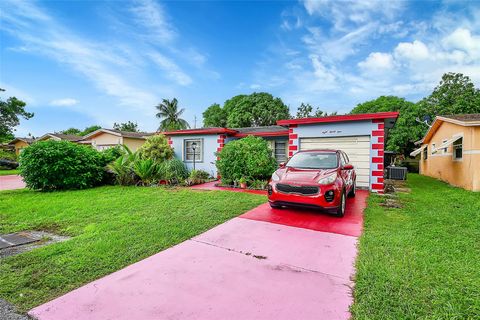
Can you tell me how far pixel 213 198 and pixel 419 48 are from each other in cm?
1401

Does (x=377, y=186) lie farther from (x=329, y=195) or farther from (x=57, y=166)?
(x=57, y=166)

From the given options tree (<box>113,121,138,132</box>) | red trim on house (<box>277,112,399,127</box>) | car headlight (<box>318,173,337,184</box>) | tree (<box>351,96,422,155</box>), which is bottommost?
car headlight (<box>318,173,337,184</box>)

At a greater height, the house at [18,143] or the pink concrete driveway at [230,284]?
the house at [18,143]

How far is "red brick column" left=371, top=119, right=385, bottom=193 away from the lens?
8.39m

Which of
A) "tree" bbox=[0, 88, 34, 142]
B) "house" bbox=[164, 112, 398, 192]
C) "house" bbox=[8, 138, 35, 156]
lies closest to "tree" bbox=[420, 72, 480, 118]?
"house" bbox=[164, 112, 398, 192]

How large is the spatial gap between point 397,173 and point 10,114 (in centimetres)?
4140

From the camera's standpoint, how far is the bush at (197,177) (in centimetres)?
1088

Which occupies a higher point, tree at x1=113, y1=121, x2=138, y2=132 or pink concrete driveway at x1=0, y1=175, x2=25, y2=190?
tree at x1=113, y1=121, x2=138, y2=132

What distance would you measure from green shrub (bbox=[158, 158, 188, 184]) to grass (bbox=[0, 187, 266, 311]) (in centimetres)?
281

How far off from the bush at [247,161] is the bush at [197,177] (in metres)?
1.79

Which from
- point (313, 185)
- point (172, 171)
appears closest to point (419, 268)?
point (313, 185)

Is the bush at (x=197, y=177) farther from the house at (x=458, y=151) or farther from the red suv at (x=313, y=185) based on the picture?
the house at (x=458, y=151)

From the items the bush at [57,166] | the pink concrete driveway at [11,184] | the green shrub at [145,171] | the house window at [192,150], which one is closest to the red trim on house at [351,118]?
the house window at [192,150]

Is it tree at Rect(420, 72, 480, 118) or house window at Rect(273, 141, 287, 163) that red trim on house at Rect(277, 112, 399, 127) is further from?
tree at Rect(420, 72, 480, 118)
